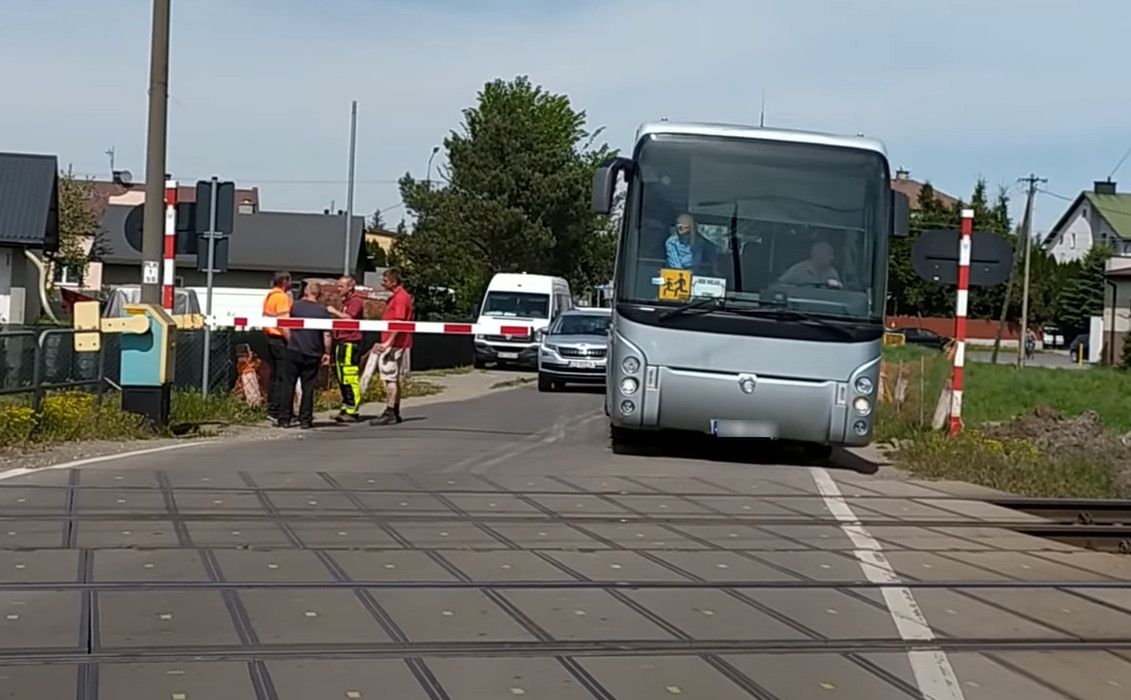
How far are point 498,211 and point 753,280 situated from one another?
47883 millimetres

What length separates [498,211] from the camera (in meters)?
61.8

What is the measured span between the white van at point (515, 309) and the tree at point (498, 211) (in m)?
18.8

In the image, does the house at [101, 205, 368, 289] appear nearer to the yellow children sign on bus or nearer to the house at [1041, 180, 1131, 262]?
the yellow children sign on bus

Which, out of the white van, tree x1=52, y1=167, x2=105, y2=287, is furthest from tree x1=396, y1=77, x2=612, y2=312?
the white van

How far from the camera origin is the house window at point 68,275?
58847 millimetres

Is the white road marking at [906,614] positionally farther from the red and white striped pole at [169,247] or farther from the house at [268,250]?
the house at [268,250]

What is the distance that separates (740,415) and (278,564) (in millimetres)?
6900

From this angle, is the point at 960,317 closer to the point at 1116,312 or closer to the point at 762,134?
the point at 762,134

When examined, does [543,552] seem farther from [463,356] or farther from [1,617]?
[463,356]

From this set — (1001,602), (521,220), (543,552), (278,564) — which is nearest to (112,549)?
(278,564)

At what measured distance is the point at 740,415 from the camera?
14.5 metres

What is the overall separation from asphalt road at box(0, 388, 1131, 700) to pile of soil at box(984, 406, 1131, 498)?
6.06 m

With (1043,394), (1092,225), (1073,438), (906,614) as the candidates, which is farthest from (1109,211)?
(906,614)

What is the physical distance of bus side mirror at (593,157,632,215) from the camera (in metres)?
14.3
